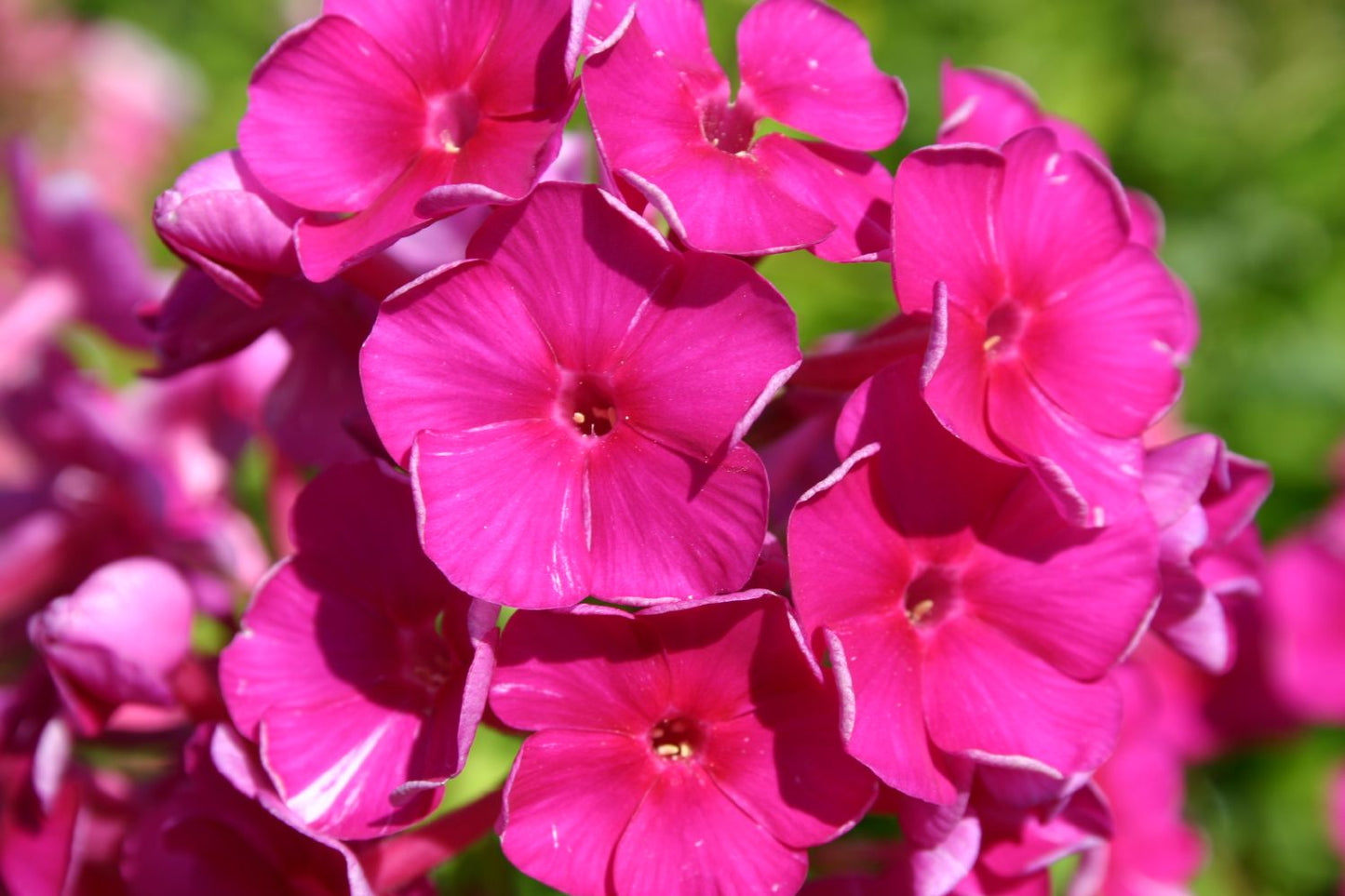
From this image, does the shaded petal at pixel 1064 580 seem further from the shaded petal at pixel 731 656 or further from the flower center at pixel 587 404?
the flower center at pixel 587 404

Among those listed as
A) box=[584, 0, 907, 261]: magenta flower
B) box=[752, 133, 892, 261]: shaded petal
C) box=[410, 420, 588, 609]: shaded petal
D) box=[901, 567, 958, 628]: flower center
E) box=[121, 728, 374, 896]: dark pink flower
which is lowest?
box=[121, 728, 374, 896]: dark pink flower

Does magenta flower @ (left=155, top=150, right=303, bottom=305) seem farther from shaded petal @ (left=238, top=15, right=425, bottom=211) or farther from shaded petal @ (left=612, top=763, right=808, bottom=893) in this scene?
shaded petal @ (left=612, top=763, right=808, bottom=893)

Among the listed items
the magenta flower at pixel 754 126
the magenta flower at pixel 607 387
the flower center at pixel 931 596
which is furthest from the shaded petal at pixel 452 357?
the flower center at pixel 931 596

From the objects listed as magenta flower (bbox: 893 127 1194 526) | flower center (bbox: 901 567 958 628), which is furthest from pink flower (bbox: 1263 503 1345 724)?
flower center (bbox: 901 567 958 628)

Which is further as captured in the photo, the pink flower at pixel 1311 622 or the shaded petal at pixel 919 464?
the pink flower at pixel 1311 622

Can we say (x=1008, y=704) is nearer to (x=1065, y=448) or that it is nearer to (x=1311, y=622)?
(x=1065, y=448)

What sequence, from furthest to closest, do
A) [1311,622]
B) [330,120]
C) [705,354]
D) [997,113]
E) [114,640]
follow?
[1311,622] < [997,113] < [114,640] < [330,120] < [705,354]

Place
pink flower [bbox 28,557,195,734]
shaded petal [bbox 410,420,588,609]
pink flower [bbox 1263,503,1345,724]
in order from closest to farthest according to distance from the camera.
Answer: shaded petal [bbox 410,420,588,609] < pink flower [bbox 28,557,195,734] < pink flower [bbox 1263,503,1345,724]

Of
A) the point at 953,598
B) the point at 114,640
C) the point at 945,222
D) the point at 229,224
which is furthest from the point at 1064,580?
the point at 114,640
